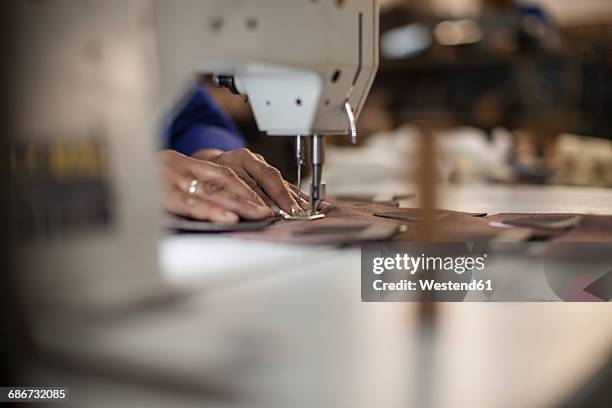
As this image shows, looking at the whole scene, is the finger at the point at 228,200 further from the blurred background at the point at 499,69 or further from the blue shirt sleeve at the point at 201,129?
the blurred background at the point at 499,69

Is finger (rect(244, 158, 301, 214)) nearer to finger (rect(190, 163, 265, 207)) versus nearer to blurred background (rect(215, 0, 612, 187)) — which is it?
finger (rect(190, 163, 265, 207))

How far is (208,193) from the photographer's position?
0.64m

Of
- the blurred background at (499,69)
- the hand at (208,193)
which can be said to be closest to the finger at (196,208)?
the hand at (208,193)

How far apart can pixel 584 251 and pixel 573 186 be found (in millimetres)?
577

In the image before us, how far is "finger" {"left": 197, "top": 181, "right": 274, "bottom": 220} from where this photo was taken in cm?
64

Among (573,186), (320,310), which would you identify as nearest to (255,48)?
(320,310)

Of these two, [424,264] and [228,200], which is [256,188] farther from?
[424,264]

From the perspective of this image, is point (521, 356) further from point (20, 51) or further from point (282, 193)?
point (20, 51)

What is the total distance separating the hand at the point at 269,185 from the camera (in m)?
0.69

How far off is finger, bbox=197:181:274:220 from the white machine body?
0.25 ft

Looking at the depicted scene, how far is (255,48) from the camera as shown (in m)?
0.58

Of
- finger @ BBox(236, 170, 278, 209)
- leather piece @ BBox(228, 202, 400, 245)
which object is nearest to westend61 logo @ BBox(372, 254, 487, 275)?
leather piece @ BBox(228, 202, 400, 245)

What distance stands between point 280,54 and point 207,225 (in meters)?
0.16

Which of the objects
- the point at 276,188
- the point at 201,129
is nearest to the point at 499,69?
the point at 201,129
